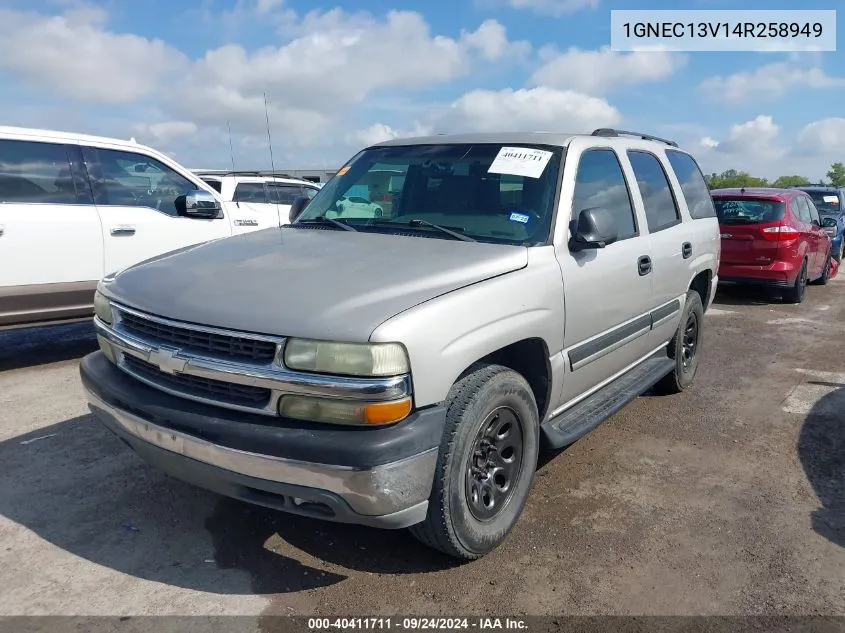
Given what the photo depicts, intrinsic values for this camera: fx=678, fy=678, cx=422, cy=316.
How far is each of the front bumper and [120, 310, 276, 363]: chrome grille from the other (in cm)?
22

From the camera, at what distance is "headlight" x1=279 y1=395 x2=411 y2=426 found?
7.89 feet

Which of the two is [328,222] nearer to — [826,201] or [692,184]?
[692,184]

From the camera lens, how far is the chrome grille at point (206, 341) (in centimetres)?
251

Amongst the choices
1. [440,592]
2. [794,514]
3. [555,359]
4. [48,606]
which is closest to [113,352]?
[48,606]

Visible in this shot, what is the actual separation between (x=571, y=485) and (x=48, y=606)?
2565 mm

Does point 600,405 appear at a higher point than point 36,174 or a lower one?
lower

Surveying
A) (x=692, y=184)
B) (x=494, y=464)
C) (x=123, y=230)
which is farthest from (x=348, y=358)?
(x=123, y=230)

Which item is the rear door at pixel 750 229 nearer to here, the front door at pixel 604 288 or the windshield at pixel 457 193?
the front door at pixel 604 288

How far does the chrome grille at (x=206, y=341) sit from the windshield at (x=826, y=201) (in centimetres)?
1487

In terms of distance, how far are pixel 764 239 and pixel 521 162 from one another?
280 inches

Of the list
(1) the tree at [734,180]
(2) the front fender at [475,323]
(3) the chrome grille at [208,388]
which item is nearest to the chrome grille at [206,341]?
(3) the chrome grille at [208,388]

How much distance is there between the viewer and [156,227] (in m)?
6.32

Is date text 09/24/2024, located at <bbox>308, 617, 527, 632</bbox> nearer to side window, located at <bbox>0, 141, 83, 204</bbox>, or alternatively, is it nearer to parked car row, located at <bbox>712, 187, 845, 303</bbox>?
side window, located at <bbox>0, 141, 83, 204</bbox>

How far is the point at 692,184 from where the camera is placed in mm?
5477
